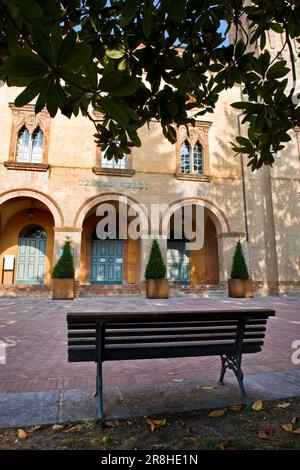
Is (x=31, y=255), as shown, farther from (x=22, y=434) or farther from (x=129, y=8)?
(x=129, y=8)

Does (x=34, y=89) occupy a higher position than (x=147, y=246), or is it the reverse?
(x=147, y=246)

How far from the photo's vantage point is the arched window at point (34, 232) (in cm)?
1641

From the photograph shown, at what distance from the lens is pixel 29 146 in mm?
14414

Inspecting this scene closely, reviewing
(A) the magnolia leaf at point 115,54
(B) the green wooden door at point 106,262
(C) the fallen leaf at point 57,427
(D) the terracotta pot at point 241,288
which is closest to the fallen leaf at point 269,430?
(C) the fallen leaf at point 57,427

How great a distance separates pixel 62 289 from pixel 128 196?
17.2 feet

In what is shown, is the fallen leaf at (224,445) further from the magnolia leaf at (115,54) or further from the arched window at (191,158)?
the arched window at (191,158)

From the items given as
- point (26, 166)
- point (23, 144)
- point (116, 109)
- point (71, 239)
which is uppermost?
point (23, 144)

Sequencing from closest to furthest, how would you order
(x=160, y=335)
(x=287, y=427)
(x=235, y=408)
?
(x=287, y=427), (x=235, y=408), (x=160, y=335)

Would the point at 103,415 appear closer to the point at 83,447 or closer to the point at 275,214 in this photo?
the point at 83,447

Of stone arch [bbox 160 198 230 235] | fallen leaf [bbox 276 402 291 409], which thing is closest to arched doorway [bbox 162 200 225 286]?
stone arch [bbox 160 198 230 235]

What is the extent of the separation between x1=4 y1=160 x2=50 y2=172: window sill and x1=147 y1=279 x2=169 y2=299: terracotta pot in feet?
23.0

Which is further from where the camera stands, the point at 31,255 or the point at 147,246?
the point at 31,255

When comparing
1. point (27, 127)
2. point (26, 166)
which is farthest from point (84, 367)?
Answer: point (27, 127)
